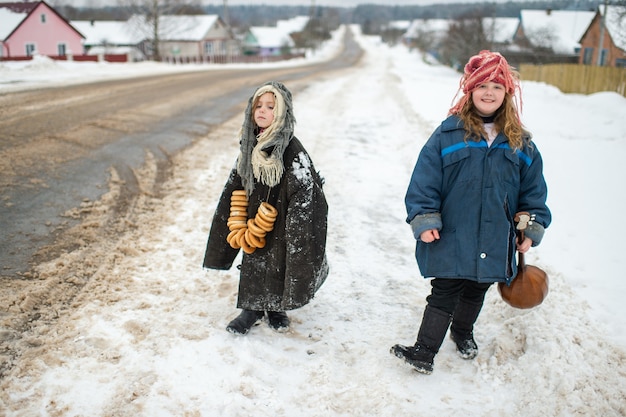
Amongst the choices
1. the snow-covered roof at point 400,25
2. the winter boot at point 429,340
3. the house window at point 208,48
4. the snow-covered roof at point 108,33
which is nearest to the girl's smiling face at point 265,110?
the winter boot at point 429,340

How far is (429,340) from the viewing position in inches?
115

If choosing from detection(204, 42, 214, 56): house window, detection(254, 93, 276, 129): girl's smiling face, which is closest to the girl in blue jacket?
detection(254, 93, 276, 129): girl's smiling face

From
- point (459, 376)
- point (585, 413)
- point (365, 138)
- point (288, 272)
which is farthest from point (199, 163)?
point (585, 413)

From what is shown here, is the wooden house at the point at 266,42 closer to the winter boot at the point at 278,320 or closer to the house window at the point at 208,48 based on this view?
the house window at the point at 208,48

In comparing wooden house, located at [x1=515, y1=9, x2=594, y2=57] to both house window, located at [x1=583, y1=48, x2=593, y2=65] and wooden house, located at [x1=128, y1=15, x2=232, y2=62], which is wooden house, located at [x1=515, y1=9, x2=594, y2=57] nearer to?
house window, located at [x1=583, y1=48, x2=593, y2=65]

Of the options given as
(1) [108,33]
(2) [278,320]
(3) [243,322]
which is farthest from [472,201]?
(1) [108,33]

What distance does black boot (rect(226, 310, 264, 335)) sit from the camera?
3.20 m

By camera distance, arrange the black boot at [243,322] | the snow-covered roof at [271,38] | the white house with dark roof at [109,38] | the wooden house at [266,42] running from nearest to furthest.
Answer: the black boot at [243,322] < the white house with dark roof at [109,38] < the wooden house at [266,42] < the snow-covered roof at [271,38]

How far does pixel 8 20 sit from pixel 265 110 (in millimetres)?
42745

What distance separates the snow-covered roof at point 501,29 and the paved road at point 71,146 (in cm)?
2905

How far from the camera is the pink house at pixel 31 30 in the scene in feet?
120

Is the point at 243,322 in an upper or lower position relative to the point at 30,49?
lower

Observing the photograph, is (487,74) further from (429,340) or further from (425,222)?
(429,340)

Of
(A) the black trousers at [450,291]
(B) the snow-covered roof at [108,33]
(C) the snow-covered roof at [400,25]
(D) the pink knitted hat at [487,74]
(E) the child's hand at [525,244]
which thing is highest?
(C) the snow-covered roof at [400,25]
